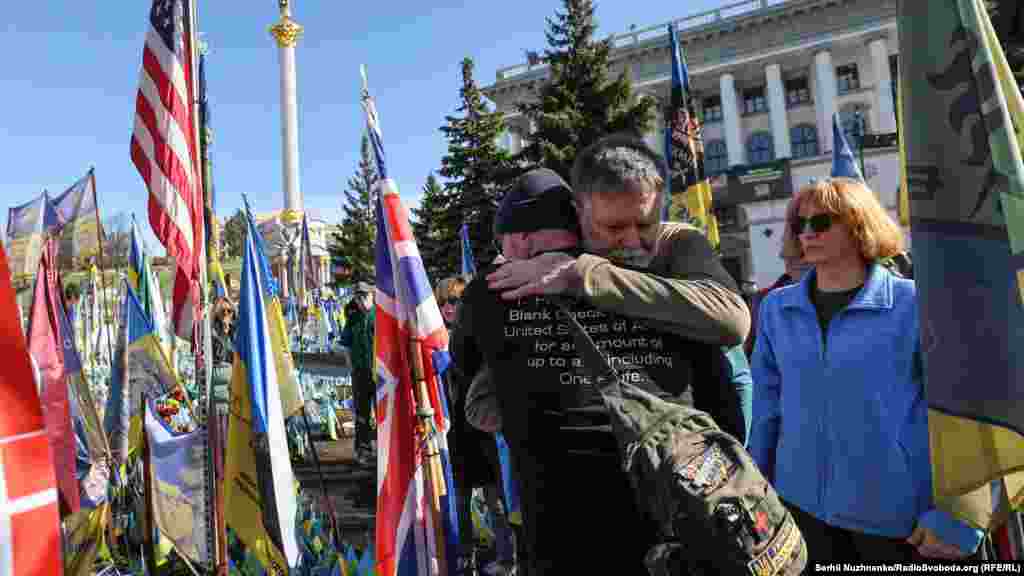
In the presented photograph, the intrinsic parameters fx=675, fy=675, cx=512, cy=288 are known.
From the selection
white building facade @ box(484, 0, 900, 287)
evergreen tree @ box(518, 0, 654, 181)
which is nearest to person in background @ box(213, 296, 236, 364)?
evergreen tree @ box(518, 0, 654, 181)

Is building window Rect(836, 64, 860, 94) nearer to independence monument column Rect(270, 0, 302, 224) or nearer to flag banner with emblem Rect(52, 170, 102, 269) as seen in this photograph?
independence monument column Rect(270, 0, 302, 224)

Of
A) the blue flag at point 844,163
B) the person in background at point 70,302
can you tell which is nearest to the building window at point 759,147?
A: the blue flag at point 844,163

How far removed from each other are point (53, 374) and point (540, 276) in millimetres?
2736

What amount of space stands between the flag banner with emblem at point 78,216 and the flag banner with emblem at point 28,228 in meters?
0.11

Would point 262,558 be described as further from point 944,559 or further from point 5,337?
point 944,559

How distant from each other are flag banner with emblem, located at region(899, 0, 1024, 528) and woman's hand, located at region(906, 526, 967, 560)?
1.80ft

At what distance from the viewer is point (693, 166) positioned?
6750mm

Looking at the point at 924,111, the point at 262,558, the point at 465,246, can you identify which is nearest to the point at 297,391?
the point at 262,558

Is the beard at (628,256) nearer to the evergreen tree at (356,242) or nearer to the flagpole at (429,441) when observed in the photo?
the flagpole at (429,441)

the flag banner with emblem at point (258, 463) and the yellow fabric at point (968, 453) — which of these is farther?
the flag banner with emblem at point (258, 463)

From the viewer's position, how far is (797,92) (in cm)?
4572

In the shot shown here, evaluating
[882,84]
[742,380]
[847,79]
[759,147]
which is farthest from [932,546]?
[847,79]

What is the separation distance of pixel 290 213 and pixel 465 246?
25.0m

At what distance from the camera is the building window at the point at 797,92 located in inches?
1786
